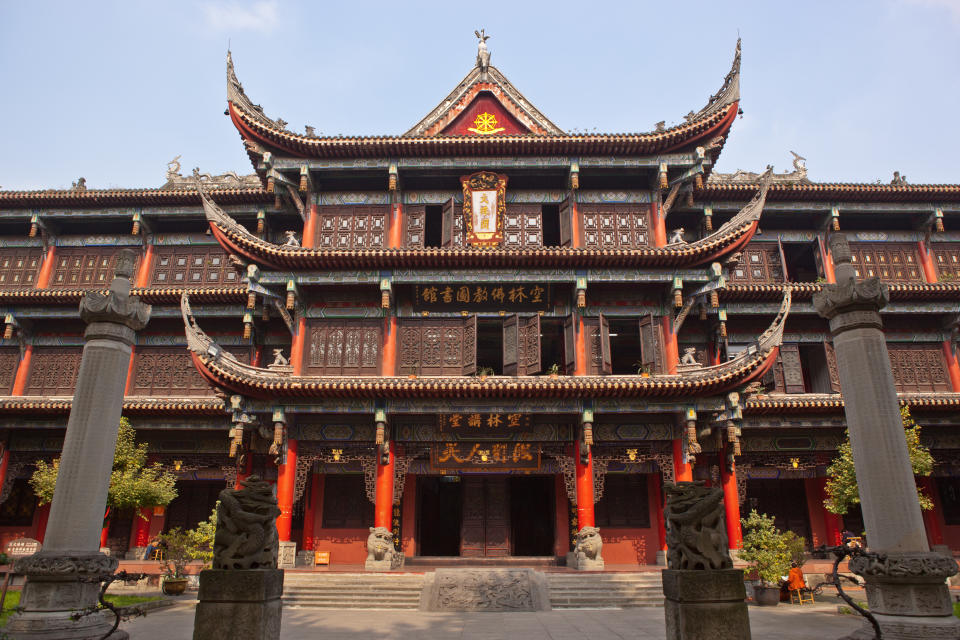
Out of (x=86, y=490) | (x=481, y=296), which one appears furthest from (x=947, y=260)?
(x=86, y=490)

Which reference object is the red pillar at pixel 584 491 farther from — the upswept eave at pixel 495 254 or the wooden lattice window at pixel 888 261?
the wooden lattice window at pixel 888 261

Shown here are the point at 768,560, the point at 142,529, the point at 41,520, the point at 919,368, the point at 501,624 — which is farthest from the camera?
the point at 919,368

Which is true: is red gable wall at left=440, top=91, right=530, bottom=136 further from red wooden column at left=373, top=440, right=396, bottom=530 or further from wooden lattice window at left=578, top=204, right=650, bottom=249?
red wooden column at left=373, top=440, right=396, bottom=530

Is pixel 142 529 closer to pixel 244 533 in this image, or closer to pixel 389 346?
pixel 389 346

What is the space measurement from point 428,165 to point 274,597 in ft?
46.7

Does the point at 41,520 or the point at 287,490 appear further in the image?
the point at 41,520

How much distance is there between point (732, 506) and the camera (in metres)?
15.8

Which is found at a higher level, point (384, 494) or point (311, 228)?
point (311, 228)

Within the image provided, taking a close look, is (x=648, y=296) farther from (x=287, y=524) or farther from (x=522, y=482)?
(x=287, y=524)

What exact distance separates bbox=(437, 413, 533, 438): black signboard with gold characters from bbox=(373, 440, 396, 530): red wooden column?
1677 mm

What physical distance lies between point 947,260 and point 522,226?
14.2m

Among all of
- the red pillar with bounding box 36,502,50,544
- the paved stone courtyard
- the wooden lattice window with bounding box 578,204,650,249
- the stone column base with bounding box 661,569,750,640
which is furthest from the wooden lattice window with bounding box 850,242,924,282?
the red pillar with bounding box 36,502,50,544

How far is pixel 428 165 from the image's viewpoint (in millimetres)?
18156

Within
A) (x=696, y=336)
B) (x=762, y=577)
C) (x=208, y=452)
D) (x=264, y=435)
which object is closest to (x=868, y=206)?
(x=696, y=336)
